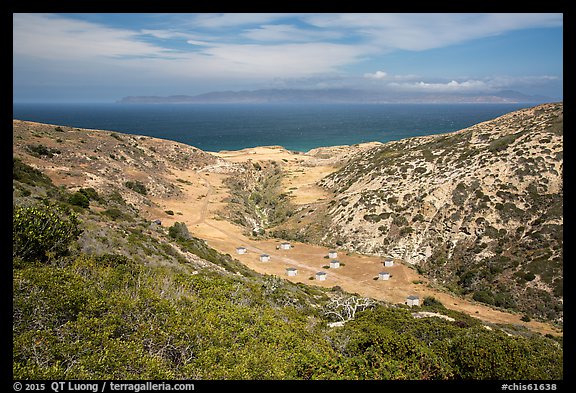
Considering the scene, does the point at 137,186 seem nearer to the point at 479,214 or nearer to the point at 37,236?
the point at 37,236

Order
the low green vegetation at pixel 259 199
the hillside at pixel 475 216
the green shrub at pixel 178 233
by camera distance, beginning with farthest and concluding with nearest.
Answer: the low green vegetation at pixel 259 199
the hillside at pixel 475 216
the green shrub at pixel 178 233

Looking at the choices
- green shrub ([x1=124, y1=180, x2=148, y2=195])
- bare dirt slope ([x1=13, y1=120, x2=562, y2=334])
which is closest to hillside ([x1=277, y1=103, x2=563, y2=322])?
bare dirt slope ([x1=13, y1=120, x2=562, y2=334])

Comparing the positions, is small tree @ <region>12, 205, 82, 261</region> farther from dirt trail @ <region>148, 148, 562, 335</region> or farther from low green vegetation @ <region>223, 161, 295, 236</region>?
low green vegetation @ <region>223, 161, 295, 236</region>

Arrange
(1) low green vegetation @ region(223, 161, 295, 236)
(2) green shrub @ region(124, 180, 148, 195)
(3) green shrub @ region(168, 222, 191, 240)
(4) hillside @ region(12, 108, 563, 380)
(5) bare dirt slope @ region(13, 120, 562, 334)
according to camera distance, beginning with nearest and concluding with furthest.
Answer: (4) hillside @ region(12, 108, 563, 380) < (3) green shrub @ region(168, 222, 191, 240) < (5) bare dirt slope @ region(13, 120, 562, 334) < (2) green shrub @ region(124, 180, 148, 195) < (1) low green vegetation @ region(223, 161, 295, 236)

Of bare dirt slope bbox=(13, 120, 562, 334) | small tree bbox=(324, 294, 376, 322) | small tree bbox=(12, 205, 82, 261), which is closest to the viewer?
small tree bbox=(12, 205, 82, 261)

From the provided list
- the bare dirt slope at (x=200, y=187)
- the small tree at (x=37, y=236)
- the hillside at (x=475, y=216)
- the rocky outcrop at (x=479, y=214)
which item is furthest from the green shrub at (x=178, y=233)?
the rocky outcrop at (x=479, y=214)

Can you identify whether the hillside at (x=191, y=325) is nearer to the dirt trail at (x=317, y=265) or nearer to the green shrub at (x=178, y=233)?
the dirt trail at (x=317, y=265)

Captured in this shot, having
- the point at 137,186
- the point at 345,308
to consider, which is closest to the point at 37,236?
the point at 345,308
